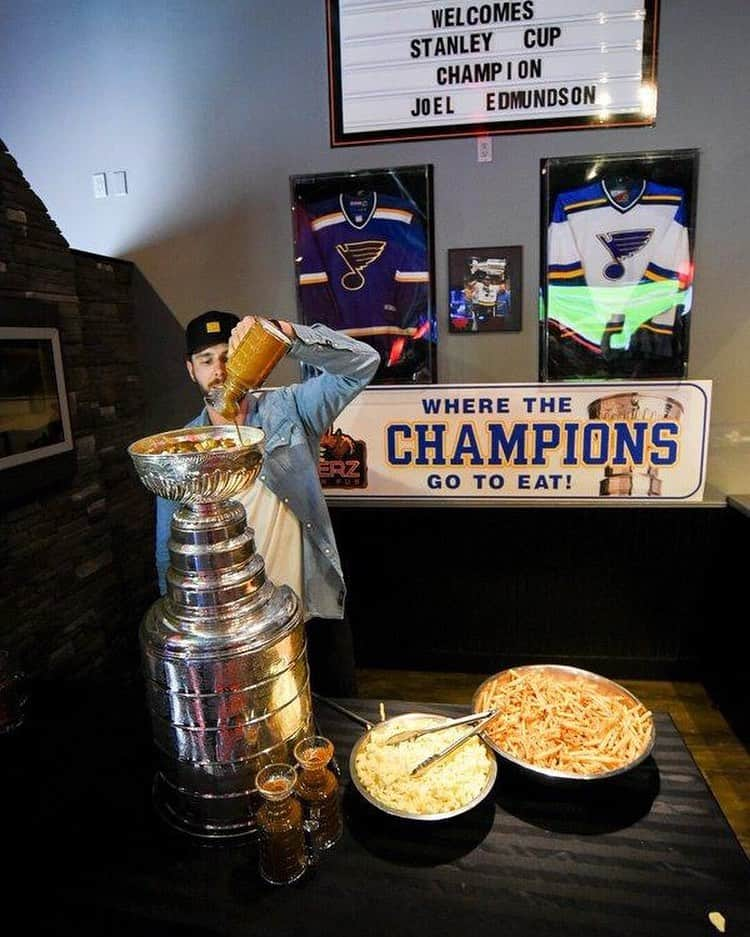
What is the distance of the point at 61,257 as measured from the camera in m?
2.52

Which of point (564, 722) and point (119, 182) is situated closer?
point (564, 722)

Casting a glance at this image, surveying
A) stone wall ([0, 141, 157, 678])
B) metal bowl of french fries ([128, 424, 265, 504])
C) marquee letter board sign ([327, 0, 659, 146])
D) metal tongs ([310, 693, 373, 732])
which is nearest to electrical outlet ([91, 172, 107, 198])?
stone wall ([0, 141, 157, 678])

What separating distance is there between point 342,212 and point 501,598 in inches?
84.0

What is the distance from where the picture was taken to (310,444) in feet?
6.98

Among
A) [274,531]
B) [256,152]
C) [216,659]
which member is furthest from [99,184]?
[216,659]

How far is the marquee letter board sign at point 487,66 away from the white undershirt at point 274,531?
1.90 metres

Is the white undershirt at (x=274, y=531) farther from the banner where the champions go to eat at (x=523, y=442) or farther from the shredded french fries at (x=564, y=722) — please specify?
the banner where the champions go to eat at (x=523, y=442)

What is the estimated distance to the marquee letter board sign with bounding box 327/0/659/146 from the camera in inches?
103

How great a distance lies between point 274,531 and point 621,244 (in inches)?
81.9

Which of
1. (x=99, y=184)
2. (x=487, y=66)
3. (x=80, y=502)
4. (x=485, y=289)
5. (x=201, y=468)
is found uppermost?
(x=487, y=66)

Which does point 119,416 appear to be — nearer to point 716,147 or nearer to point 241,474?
point 241,474

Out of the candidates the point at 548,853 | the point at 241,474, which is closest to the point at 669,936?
the point at 548,853

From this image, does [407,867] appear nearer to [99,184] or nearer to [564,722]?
[564,722]

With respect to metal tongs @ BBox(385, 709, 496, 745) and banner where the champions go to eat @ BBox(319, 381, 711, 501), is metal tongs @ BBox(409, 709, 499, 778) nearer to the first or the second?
metal tongs @ BBox(385, 709, 496, 745)
